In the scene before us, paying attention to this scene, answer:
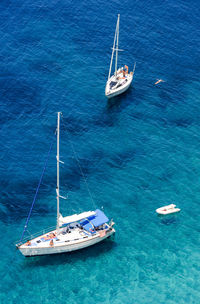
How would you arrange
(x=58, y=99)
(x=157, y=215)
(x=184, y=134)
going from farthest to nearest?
(x=58, y=99) → (x=184, y=134) → (x=157, y=215)

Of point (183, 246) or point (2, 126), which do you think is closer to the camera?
point (183, 246)

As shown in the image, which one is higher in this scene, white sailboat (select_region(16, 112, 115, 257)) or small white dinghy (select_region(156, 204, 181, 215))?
small white dinghy (select_region(156, 204, 181, 215))

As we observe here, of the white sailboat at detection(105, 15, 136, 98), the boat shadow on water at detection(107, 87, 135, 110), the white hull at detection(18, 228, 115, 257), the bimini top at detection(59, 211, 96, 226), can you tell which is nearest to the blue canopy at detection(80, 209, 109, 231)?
the bimini top at detection(59, 211, 96, 226)

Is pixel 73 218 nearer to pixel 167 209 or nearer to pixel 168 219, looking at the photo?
pixel 168 219

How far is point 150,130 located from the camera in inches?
4181

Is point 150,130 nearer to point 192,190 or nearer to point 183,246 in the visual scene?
point 192,190

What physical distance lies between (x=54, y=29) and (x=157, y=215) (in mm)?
73661

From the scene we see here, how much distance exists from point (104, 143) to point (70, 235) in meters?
27.7

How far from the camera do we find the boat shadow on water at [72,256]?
79125 millimetres

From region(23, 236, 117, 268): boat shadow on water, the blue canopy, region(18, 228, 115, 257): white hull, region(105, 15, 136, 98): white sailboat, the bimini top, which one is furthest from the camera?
region(105, 15, 136, 98): white sailboat

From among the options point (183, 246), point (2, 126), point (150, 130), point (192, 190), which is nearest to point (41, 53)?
point (2, 126)

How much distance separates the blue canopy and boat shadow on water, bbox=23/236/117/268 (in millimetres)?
3707

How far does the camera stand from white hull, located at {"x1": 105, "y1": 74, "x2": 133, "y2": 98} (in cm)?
11276

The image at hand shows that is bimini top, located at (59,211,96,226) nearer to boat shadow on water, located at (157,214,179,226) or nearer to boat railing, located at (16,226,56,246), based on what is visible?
boat railing, located at (16,226,56,246)
